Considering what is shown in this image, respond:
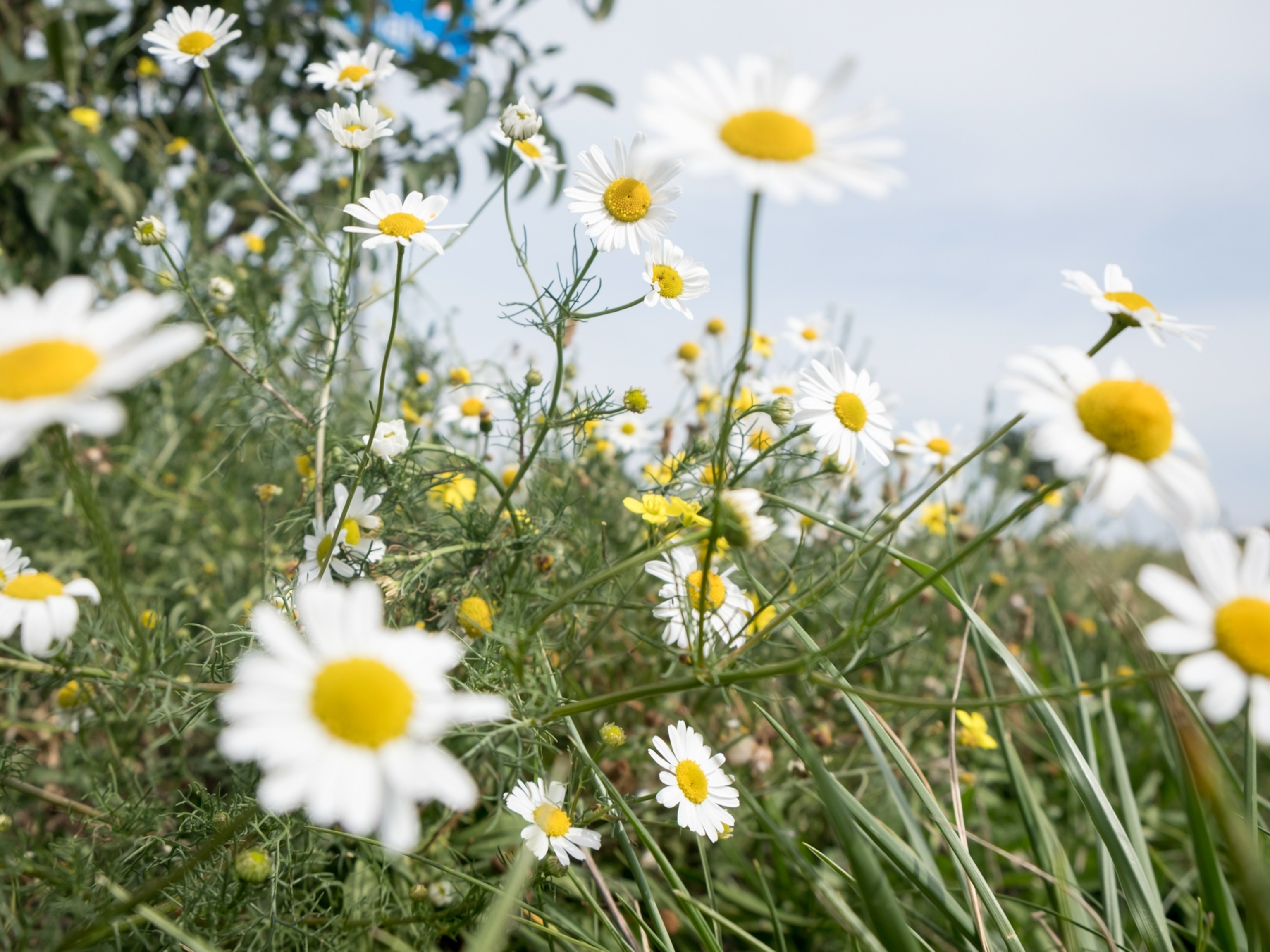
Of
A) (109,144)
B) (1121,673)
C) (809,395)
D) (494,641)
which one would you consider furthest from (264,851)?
(1121,673)

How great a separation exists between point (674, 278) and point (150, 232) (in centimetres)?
68

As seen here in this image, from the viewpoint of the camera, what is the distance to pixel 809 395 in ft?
2.71

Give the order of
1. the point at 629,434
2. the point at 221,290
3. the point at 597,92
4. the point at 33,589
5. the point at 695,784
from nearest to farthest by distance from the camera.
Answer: the point at 33,589 < the point at 695,784 < the point at 221,290 < the point at 629,434 < the point at 597,92

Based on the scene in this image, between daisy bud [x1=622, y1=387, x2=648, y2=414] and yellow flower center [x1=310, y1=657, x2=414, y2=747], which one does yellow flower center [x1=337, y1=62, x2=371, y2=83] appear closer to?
daisy bud [x1=622, y1=387, x2=648, y2=414]

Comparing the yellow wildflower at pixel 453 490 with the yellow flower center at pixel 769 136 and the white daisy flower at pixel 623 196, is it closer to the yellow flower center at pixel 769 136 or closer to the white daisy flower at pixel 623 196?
the white daisy flower at pixel 623 196

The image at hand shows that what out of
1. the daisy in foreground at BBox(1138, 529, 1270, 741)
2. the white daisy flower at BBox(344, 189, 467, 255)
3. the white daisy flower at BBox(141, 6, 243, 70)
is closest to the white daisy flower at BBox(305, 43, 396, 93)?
the white daisy flower at BBox(141, 6, 243, 70)

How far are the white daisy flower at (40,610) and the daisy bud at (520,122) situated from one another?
25.9 inches

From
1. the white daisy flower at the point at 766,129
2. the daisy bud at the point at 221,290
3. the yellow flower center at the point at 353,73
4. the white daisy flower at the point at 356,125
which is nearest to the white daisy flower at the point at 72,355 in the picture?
the white daisy flower at the point at 766,129

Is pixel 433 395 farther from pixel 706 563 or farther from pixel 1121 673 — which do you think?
pixel 1121 673

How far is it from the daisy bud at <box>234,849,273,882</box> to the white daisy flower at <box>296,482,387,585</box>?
245mm

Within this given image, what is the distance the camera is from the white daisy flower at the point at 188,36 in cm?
96

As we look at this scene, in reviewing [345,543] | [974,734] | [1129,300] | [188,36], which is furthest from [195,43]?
[974,734]

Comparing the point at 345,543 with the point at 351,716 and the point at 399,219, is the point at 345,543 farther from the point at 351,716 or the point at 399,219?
the point at 351,716

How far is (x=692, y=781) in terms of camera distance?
0.83 m
